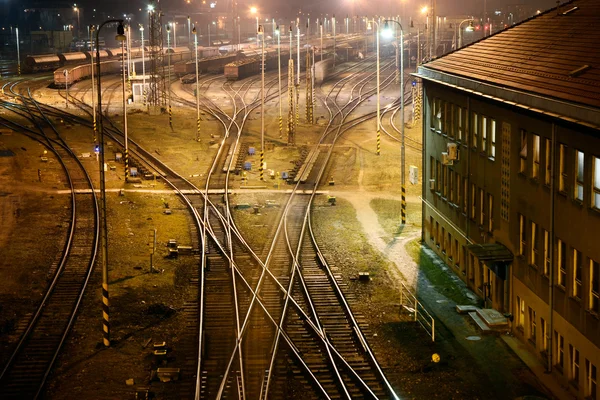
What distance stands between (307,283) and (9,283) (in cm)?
762

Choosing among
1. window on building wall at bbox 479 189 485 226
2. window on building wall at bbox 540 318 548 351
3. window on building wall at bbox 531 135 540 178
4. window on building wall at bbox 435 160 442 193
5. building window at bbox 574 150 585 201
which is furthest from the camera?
window on building wall at bbox 435 160 442 193

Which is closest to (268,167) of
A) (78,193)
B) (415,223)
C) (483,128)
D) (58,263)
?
(78,193)

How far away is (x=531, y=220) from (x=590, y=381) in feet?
12.8

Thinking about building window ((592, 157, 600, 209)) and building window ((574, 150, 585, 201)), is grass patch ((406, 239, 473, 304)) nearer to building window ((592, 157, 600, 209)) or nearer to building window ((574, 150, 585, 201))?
building window ((574, 150, 585, 201))

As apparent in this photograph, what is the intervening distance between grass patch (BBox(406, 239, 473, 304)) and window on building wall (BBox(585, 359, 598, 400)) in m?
6.11

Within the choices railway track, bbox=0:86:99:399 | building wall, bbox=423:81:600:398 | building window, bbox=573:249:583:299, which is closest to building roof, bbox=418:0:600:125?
building wall, bbox=423:81:600:398

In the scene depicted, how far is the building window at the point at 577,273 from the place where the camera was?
50.9 feet

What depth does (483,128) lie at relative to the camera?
2131 cm

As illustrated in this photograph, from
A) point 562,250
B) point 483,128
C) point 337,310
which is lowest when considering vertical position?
point 337,310

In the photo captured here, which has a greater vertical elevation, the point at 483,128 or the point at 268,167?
the point at 483,128

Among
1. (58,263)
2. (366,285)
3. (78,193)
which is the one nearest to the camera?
(366,285)

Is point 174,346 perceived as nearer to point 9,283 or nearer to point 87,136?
point 9,283

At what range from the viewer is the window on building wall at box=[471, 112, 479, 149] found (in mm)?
21719

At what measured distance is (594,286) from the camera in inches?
587
